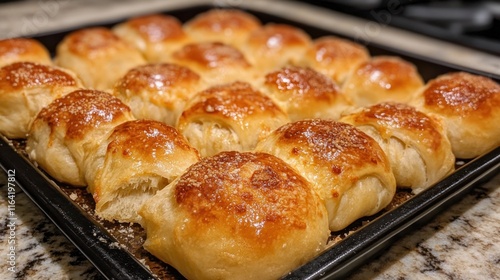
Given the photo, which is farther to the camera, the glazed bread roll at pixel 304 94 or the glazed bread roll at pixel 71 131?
the glazed bread roll at pixel 304 94

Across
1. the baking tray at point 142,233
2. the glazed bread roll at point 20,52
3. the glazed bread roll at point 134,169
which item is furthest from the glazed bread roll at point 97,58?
the glazed bread roll at point 134,169

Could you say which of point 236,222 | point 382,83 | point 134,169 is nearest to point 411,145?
point 382,83

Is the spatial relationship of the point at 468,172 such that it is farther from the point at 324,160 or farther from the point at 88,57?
the point at 88,57

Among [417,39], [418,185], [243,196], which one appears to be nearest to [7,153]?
[243,196]

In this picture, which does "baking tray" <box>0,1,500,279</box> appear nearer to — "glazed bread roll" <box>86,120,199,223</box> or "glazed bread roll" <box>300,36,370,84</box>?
"glazed bread roll" <box>86,120,199,223</box>

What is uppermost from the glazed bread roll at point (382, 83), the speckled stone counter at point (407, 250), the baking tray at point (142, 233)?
the glazed bread roll at point (382, 83)

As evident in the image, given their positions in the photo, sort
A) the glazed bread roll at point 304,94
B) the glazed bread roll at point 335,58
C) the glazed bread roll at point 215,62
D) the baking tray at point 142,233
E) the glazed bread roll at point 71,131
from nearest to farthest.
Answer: the baking tray at point 142,233
the glazed bread roll at point 71,131
the glazed bread roll at point 304,94
the glazed bread roll at point 215,62
the glazed bread roll at point 335,58

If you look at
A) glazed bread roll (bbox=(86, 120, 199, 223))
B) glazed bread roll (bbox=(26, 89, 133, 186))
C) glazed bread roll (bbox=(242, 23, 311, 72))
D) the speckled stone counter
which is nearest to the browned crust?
glazed bread roll (bbox=(26, 89, 133, 186))

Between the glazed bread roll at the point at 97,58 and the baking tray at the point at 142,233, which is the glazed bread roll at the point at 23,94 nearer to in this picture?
the baking tray at the point at 142,233

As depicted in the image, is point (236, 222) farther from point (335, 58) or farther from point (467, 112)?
point (335, 58)
